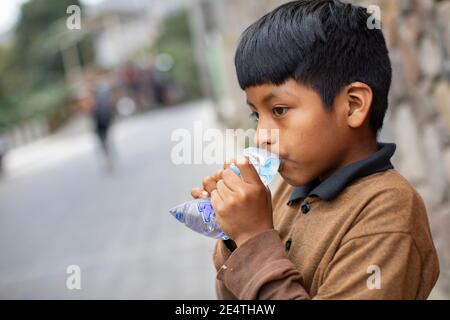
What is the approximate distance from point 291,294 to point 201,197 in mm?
340

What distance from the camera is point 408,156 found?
11.2 ft

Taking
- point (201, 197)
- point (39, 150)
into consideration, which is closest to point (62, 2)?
point (39, 150)

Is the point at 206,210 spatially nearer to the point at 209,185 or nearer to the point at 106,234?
the point at 209,185

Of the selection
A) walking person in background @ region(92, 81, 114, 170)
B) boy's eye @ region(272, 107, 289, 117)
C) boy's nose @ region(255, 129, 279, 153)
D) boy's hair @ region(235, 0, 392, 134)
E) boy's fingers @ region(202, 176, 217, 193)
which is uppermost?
walking person in background @ region(92, 81, 114, 170)

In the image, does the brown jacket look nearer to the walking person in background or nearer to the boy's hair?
the boy's hair

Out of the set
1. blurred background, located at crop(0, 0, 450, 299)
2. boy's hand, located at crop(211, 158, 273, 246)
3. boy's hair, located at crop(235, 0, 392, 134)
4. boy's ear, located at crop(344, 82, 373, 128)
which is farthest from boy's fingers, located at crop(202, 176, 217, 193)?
blurred background, located at crop(0, 0, 450, 299)

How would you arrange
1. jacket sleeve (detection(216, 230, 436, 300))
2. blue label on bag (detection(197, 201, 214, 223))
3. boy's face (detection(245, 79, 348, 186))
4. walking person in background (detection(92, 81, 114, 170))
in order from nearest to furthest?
jacket sleeve (detection(216, 230, 436, 300)), boy's face (detection(245, 79, 348, 186)), blue label on bag (detection(197, 201, 214, 223)), walking person in background (detection(92, 81, 114, 170))

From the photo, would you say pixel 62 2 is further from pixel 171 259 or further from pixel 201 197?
pixel 201 197

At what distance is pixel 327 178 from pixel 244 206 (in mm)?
226

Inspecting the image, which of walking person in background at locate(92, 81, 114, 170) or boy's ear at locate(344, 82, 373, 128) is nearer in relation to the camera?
boy's ear at locate(344, 82, 373, 128)

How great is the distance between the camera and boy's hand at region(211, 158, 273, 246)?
1.29m

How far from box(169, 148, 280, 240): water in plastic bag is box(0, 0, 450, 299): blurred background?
150cm

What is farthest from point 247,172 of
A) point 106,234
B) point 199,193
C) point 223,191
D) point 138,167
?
point 138,167

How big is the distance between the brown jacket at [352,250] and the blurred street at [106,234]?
2759 mm
